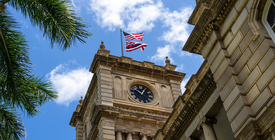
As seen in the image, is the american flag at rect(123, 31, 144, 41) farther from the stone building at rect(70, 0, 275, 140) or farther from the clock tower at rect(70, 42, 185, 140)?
the stone building at rect(70, 0, 275, 140)

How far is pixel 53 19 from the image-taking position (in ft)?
43.6

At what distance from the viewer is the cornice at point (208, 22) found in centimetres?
1493

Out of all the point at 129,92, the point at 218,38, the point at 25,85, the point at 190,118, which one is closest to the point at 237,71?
the point at 218,38

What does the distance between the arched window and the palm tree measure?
259 inches

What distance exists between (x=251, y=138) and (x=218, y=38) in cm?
484

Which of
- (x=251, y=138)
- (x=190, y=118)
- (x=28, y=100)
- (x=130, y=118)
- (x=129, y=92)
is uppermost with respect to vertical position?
(x=129, y=92)

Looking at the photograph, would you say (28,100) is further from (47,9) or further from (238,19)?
(238,19)

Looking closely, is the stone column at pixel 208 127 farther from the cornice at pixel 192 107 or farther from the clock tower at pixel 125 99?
the clock tower at pixel 125 99

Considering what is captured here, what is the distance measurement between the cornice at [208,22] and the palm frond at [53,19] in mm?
5236

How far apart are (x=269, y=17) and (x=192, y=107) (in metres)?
6.47

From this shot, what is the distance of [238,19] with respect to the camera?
1411 centimetres

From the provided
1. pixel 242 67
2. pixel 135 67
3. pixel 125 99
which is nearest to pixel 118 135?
pixel 125 99

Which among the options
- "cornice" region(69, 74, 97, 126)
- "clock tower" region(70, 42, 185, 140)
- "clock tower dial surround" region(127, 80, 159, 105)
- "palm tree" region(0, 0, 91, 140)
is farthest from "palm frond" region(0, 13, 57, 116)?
"cornice" region(69, 74, 97, 126)

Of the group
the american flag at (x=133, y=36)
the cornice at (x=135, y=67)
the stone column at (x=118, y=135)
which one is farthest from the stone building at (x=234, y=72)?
the american flag at (x=133, y=36)
